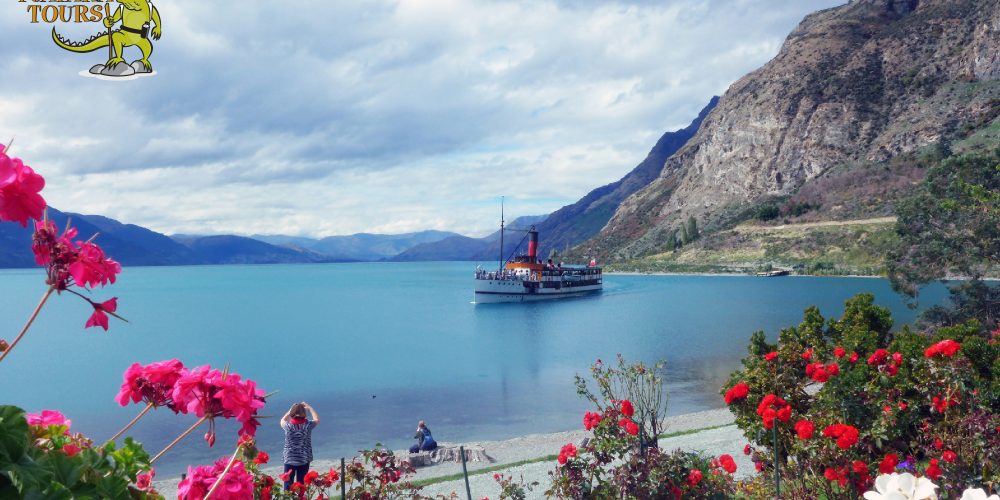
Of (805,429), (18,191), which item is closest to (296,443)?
(805,429)

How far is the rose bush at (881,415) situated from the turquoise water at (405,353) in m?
12.1

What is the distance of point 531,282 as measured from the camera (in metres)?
80.9

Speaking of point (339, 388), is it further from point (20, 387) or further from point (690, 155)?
point (690, 155)

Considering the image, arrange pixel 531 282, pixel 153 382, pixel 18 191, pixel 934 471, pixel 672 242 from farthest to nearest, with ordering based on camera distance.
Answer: pixel 672 242
pixel 531 282
pixel 934 471
pixel 153 382
pixel 18 191

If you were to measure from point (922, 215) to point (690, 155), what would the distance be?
17498 centimetres

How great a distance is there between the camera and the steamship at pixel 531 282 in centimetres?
7762

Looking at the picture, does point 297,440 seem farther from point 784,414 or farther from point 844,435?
point 844,435

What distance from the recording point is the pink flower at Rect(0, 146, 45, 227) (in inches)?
65.2

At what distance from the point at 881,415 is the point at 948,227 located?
20886 mm

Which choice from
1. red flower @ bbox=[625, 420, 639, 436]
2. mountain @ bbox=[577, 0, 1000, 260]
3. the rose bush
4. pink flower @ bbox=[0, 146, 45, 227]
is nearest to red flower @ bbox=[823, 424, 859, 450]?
the rose bush

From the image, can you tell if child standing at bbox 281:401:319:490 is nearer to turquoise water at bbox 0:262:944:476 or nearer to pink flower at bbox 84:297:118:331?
pink flower at bbox 84:297:118:331

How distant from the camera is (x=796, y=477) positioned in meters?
6.31

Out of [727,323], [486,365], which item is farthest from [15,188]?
[727,323]

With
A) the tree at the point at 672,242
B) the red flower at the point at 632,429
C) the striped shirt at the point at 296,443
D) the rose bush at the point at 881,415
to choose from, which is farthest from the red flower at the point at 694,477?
the tree at the point at 672,242
